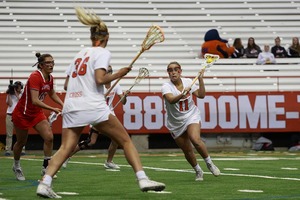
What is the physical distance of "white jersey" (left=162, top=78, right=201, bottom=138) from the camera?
14883 mm

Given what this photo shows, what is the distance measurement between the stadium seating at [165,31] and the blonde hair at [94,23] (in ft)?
50.4

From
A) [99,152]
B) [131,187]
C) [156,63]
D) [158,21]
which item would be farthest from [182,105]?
[158,21]

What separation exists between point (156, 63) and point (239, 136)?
13.3 feet

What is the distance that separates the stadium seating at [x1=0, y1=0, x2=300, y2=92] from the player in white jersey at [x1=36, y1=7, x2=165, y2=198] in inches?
605

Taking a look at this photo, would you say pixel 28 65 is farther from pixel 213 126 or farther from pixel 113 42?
pixel 213 126

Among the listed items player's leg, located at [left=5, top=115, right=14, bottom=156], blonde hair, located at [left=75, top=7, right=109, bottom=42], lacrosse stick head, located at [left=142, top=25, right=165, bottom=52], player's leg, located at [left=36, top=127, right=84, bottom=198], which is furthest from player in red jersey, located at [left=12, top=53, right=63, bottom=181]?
player's leg, located at [left=5, top=115, right=14, bottom=156]

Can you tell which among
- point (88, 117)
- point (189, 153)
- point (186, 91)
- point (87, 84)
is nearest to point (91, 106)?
point (88, 117)

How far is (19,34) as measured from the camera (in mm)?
29812

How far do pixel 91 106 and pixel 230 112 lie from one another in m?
15.4

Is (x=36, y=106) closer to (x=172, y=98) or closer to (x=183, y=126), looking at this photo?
(x=172, y=98)

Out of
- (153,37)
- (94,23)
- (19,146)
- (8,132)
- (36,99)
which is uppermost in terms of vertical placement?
(94,23)

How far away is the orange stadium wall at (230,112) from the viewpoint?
25.8 meters

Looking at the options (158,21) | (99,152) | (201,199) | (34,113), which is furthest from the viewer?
(158,21)

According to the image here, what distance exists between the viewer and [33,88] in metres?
14.4
